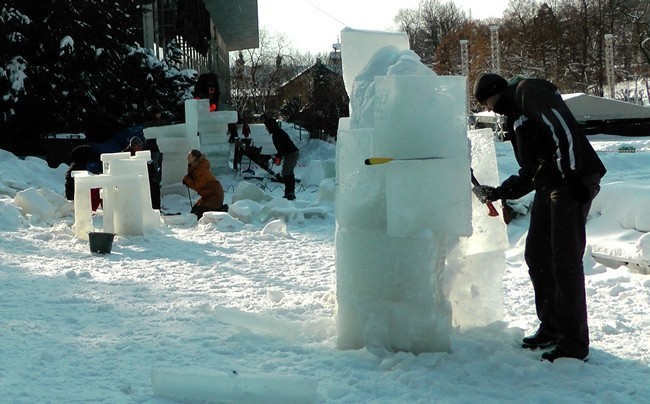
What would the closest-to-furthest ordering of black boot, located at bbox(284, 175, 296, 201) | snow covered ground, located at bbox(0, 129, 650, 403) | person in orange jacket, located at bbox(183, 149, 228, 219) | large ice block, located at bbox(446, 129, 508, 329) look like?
1. snow covered ground, located at bbox(0, 129, 650, 403)
2. large ice block, located at bbox(446, 129, 508, 329)
3. person in orange jacket, located at bbox(183, 149, 228, 219)
4. black boot, located at bbox(284, 175, 296, 201)

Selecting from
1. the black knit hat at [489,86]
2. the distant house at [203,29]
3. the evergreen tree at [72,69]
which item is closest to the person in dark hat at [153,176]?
the evergreen tree at [72,69]

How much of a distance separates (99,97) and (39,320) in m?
17.1

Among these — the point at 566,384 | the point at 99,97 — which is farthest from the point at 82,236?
the point at 99,97

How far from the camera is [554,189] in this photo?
4227 mm

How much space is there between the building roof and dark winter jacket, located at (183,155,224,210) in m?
35.0

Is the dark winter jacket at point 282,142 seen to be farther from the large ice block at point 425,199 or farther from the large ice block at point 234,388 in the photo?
the large ice block at point 234,388

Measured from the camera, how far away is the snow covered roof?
31.7 m

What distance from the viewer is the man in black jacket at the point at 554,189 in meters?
4.14

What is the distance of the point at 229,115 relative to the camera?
755 inches

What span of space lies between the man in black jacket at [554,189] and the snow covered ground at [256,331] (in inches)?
8.1

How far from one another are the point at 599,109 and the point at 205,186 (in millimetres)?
23726

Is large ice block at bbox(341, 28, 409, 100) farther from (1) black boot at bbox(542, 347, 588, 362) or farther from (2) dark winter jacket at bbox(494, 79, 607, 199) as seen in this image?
(1) black boot at bbox(542, 347, 588, 362)

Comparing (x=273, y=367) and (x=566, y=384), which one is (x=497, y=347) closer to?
(x=566, y=384)

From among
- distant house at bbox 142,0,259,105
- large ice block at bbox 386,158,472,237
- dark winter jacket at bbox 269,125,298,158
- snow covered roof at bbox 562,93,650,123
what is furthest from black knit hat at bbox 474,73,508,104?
snow covered roof at bbox 562,93,650,123
